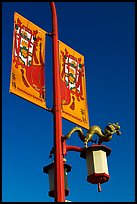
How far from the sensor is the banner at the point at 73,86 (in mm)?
7250

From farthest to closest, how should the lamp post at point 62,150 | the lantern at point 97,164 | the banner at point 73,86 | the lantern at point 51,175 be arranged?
the banner at point 73,86
the lantern at point 51,175
the lantern at point 97,164
the lamp post at point 62,150

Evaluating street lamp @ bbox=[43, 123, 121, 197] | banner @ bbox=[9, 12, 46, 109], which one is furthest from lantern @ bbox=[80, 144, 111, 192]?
banner @ bbox=[9, 12, 46, 109]

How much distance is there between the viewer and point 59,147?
20.4 feet

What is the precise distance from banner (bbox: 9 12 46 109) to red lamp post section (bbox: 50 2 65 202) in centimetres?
25

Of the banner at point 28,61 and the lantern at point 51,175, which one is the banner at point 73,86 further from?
the lantern at point 51,175

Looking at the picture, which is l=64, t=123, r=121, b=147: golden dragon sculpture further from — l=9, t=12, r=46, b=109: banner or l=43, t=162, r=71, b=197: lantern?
l=9, t=12, r=46, b=109: banner

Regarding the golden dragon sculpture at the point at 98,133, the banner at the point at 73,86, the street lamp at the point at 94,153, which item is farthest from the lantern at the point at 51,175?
the banner at the point at 73,86

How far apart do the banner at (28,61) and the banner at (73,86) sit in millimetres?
385

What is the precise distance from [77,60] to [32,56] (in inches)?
45.5

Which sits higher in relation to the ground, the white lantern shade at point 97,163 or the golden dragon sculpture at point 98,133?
the golden dragon sculpture at point 98,133

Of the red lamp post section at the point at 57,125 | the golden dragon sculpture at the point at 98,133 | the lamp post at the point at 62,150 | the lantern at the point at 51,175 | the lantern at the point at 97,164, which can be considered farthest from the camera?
the golden dragon sculpture at the point at 98,133

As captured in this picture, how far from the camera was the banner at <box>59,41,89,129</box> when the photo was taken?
7250 mm

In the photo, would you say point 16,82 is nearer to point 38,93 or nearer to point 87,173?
point 38,93

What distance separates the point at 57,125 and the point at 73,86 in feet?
4.74
